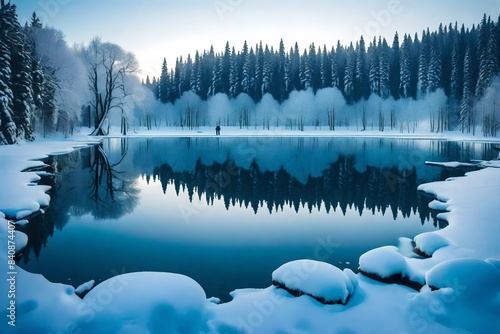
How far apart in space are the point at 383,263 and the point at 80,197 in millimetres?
11140

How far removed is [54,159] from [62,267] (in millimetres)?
18805

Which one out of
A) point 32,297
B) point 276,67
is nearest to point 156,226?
point 32,297

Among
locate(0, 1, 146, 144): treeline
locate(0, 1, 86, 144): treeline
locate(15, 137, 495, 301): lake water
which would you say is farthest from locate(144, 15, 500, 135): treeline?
locate(15, 137, 495, 301): lake water

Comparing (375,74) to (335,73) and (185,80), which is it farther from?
(185,80)

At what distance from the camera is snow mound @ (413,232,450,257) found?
290 inches

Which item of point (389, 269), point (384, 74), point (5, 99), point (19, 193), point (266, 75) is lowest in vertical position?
point (389, 269)

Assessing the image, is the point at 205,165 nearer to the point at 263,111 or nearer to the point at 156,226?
the point at 156,226

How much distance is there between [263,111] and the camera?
262ft

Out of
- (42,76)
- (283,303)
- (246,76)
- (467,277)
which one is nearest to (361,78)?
(246,76)

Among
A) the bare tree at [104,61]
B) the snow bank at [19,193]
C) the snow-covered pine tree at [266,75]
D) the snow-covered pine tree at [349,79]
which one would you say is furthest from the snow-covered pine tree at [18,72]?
the snow-covered pine tree at [349,79]

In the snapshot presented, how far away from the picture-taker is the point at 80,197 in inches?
509

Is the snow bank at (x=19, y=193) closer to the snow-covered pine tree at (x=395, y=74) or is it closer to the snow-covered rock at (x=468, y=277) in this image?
the snow-covered rock at (x=468, y=277)

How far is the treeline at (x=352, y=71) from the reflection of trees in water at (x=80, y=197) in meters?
66.7

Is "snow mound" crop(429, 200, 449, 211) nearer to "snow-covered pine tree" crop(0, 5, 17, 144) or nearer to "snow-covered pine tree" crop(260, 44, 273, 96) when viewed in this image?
"snow-covered pine tree" crop(0, 5, 17, 144)
